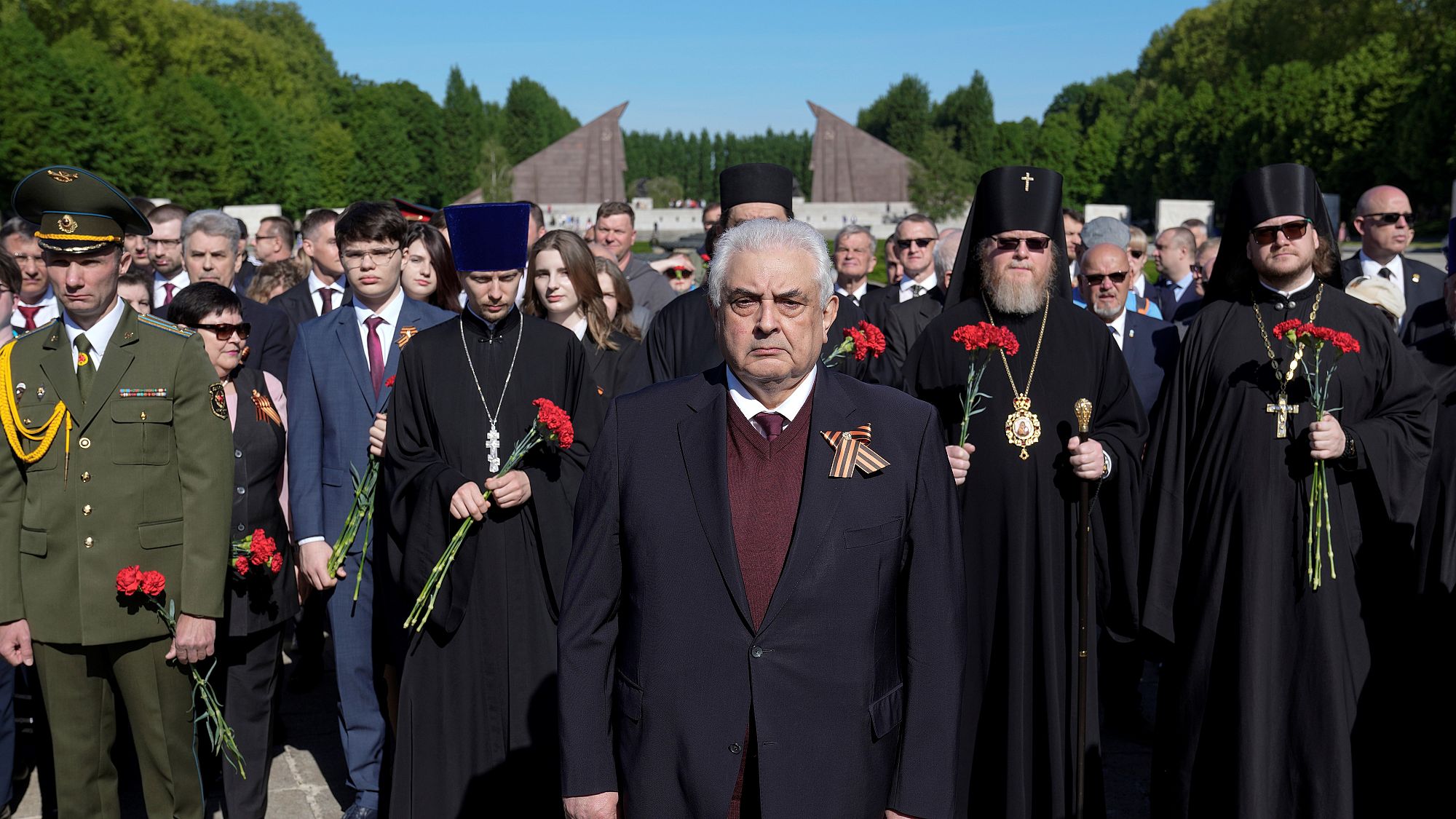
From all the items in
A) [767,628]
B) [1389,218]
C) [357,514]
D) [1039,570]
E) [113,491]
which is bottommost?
[1039,570]

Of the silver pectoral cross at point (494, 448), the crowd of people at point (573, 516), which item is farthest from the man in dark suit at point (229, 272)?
the silver pectoral cross at point (494, 448)

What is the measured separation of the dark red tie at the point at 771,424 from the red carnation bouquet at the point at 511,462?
5.21 feet

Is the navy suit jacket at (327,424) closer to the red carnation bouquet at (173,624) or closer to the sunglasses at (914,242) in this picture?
the red carnation bouquet at (173,624)

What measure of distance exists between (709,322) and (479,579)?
143cm

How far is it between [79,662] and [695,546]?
2927 mm

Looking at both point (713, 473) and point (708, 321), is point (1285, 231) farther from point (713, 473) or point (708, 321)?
point (713, 473)

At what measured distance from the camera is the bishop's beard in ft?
17.4

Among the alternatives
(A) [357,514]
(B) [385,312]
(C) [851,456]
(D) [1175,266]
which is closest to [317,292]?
(B) [385,312]

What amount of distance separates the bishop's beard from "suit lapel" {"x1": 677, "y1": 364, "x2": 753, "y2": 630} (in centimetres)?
234

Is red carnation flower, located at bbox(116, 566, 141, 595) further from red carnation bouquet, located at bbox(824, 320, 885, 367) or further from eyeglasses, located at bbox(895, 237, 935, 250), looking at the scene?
eyeglasses, located at bbox(895, 237, 935, 250)

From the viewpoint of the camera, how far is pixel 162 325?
4.93m

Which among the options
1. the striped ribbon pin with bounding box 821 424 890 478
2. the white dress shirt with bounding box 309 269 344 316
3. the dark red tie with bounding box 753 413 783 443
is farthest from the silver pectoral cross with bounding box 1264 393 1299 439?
the white dress shirt with bounding box 309 269 344 316

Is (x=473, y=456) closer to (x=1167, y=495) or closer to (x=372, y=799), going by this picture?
(x=372, y=799)

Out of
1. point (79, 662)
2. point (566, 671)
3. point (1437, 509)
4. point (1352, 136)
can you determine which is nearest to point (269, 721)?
point (79, 662)
